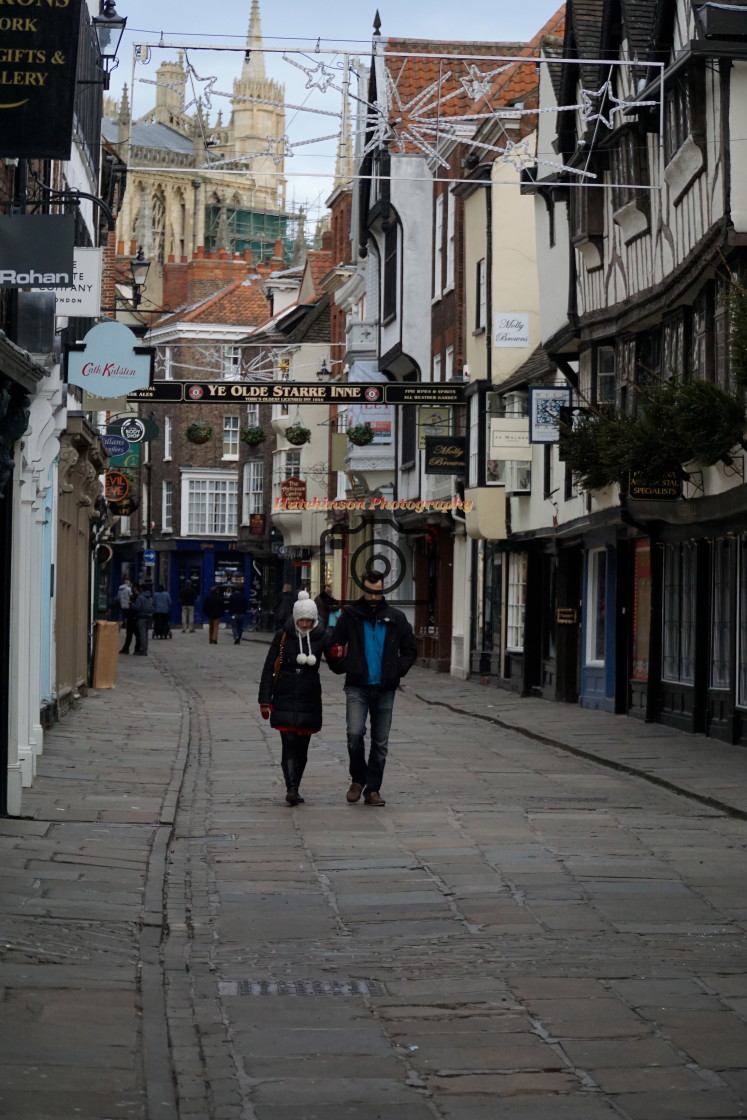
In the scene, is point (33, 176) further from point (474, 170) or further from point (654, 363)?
point (474, 170)

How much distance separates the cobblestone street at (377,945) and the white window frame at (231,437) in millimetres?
66139

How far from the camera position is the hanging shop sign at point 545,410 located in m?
27.7

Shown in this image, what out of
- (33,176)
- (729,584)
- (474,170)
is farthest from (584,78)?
(474,170)

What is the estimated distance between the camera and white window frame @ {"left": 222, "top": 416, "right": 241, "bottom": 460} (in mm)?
83562

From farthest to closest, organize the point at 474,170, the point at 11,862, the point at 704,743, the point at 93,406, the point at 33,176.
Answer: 1. the point at 474,170
2. the point at 93,406
3. the point at 704,743
4. the point at 33,176
5. the point at 11,862

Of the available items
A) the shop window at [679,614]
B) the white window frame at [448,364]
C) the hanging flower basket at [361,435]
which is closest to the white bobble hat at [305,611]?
the shop window at [679,614]

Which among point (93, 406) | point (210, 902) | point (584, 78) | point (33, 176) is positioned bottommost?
point (210, 902)

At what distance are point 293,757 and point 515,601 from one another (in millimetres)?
18801

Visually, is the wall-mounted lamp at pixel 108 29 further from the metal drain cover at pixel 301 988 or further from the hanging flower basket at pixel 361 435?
the hanging flower basket at pixel 361 435

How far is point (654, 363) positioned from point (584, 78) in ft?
12.9

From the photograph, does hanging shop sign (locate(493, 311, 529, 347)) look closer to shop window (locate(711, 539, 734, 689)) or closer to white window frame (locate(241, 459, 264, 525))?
shop window (locate(711, 539, 734, 689))

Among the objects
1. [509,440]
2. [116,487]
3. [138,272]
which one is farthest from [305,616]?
[116,487]

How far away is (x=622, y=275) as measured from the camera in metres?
24.7

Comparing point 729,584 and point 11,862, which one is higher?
point 729,584
